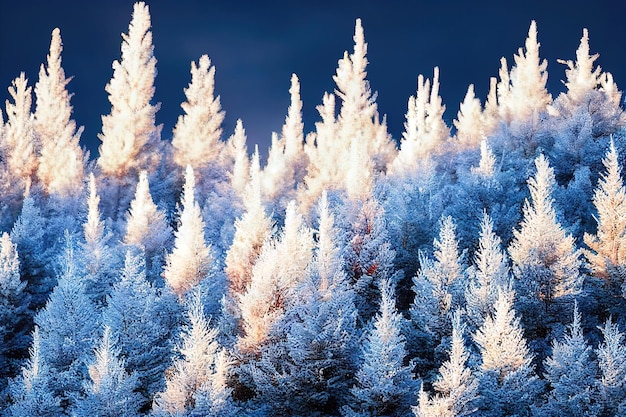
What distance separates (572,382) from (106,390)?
13451 mm

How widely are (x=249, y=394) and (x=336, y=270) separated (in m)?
5.15

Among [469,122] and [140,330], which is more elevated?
[469,122]

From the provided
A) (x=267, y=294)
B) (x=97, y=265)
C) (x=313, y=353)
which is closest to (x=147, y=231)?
(x=97, y=265)

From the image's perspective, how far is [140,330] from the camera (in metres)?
21.2

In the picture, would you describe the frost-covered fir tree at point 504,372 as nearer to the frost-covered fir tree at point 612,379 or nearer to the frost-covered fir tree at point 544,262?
the frost-covered fir tree at point 612,379

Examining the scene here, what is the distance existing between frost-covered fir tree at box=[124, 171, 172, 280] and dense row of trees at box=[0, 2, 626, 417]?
11 cm

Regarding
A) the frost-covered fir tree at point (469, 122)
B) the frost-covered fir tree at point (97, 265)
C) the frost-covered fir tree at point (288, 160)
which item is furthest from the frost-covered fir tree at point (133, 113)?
the frost-covered fir tree at point (469, 122)

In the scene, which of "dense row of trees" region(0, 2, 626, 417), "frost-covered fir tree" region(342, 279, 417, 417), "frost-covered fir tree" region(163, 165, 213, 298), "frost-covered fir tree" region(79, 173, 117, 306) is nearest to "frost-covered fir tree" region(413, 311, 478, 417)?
"dense row of trees" region(0, 2, 626, 417)

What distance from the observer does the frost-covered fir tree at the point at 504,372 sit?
1686 cm

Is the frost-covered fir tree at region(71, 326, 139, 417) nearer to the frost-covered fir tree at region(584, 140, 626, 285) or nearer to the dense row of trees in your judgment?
the dense row of trees

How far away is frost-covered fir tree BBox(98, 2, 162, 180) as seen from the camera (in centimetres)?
4128

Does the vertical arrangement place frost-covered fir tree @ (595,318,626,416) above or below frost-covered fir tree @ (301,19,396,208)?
below

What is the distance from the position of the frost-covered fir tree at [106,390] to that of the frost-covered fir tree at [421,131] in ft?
61.6

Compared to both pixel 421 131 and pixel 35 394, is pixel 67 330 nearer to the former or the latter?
pixel 35 394
